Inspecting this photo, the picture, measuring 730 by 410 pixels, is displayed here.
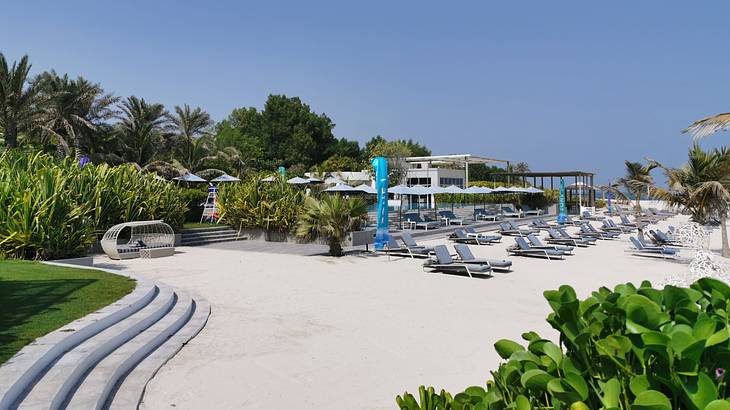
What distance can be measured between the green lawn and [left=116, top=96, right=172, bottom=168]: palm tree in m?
26.3

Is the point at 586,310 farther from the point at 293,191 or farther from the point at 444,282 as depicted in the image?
the point at 293,191

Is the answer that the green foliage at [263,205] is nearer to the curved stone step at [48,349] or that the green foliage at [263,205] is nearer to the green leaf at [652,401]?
the curved stone step at [48,349]

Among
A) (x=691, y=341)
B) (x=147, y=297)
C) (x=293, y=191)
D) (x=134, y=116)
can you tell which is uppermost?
(x=134, y=116)

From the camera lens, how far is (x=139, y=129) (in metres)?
36.2

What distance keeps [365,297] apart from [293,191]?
1176 cm

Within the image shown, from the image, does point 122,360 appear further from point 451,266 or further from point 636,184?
point 636,184

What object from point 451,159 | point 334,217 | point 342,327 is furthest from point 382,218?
point 451,159

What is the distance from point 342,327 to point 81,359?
144 inches

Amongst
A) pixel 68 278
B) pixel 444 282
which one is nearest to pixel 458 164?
pixel 444 282

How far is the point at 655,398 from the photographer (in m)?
1.41

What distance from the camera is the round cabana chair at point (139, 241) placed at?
15211 mm

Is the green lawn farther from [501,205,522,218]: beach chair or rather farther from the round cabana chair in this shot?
[501,205,522,218]: beach chair

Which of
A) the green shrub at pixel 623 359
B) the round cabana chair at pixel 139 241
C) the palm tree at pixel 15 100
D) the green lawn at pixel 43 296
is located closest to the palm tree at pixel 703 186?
the round cabana chair at pixel 139 241

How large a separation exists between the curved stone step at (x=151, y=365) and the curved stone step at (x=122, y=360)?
81 millimetres
